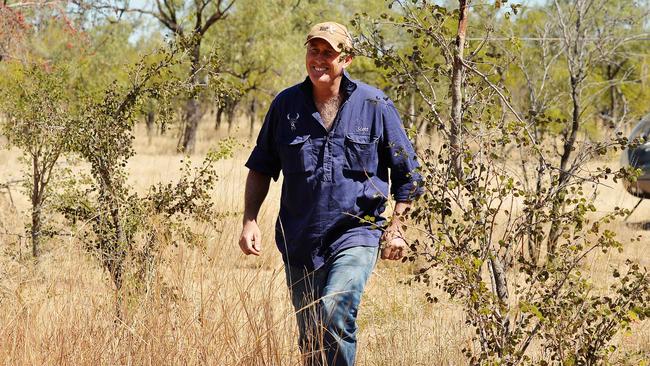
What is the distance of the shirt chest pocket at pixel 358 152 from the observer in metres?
3.94

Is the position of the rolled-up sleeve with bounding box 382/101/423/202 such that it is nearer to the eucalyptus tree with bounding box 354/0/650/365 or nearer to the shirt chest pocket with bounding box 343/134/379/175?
the shirt chest pocket with bounding box 343/134/379/175

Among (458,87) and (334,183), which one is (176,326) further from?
(458,87)

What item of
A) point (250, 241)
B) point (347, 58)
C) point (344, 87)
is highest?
point (347, 58)

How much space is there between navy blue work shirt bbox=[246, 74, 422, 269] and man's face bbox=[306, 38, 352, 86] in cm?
10

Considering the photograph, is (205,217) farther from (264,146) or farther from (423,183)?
(423,183)

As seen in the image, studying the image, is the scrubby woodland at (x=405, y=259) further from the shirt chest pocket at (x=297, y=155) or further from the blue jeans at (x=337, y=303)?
the shirt chest pocket at (x=297, y=155)

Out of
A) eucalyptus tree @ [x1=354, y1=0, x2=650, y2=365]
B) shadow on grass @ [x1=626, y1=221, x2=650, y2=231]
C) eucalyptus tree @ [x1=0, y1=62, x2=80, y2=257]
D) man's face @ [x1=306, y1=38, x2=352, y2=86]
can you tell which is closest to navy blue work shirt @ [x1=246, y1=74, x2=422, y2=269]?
man's face @ [x1=306, y1=38, x2=352, y2=86]

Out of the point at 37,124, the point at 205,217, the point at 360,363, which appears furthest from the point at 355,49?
the point at 37,124

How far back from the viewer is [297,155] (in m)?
4.00

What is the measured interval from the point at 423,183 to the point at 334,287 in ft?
2.02

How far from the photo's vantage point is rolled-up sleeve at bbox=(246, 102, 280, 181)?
4.23 m

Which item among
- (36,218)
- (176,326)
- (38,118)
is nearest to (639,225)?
(36,218)

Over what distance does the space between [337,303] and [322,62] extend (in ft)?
3.27

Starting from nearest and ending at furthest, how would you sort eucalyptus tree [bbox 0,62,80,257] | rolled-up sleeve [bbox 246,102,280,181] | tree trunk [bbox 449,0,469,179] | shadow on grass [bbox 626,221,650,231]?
1. tree trunk [bbox 449,0,469,179]
2. rolled-up sleeve [bbox 246,102,280,181]
3. eucalyptus tree [bbox 0,62,80,257]
4. shadow on grass [bbox 626,221,650,231]
